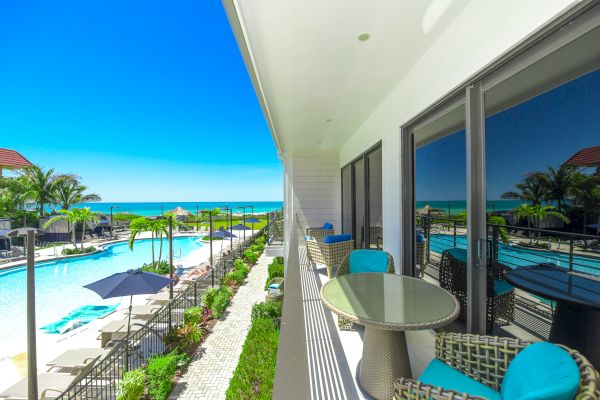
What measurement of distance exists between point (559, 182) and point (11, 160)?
101ft

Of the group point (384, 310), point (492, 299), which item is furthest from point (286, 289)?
point (492, 299)

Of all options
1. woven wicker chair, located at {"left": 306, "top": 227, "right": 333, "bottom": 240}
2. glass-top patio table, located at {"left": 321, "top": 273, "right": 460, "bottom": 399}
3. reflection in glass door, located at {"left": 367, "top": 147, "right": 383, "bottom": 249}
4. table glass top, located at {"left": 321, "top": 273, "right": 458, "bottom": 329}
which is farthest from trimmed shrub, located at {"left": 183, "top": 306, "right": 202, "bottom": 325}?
glass-top patio table, located at {"left": 321, "top": 273, "right": 460, "bottom": 399}

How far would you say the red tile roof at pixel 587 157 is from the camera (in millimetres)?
1284

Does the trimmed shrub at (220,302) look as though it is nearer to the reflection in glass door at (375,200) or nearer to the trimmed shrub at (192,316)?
the trimmed shrub at (192,316)

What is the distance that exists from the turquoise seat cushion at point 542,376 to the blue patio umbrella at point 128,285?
6585 millimetres

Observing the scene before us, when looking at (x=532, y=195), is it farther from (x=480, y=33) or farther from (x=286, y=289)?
(x=286, y=289)

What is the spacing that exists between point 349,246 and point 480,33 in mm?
3597

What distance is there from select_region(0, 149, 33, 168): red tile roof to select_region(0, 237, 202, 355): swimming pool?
33.5ft

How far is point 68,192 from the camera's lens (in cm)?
2241

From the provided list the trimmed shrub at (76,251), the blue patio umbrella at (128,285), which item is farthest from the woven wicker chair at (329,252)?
the trimmed shrub at (76,251)

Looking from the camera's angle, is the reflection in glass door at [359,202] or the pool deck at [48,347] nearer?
the reflection in glass door at [359,202]

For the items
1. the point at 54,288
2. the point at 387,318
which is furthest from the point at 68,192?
the point at 387,318

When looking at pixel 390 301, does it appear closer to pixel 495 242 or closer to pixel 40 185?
pixel 495 242

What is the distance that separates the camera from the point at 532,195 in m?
1.64
